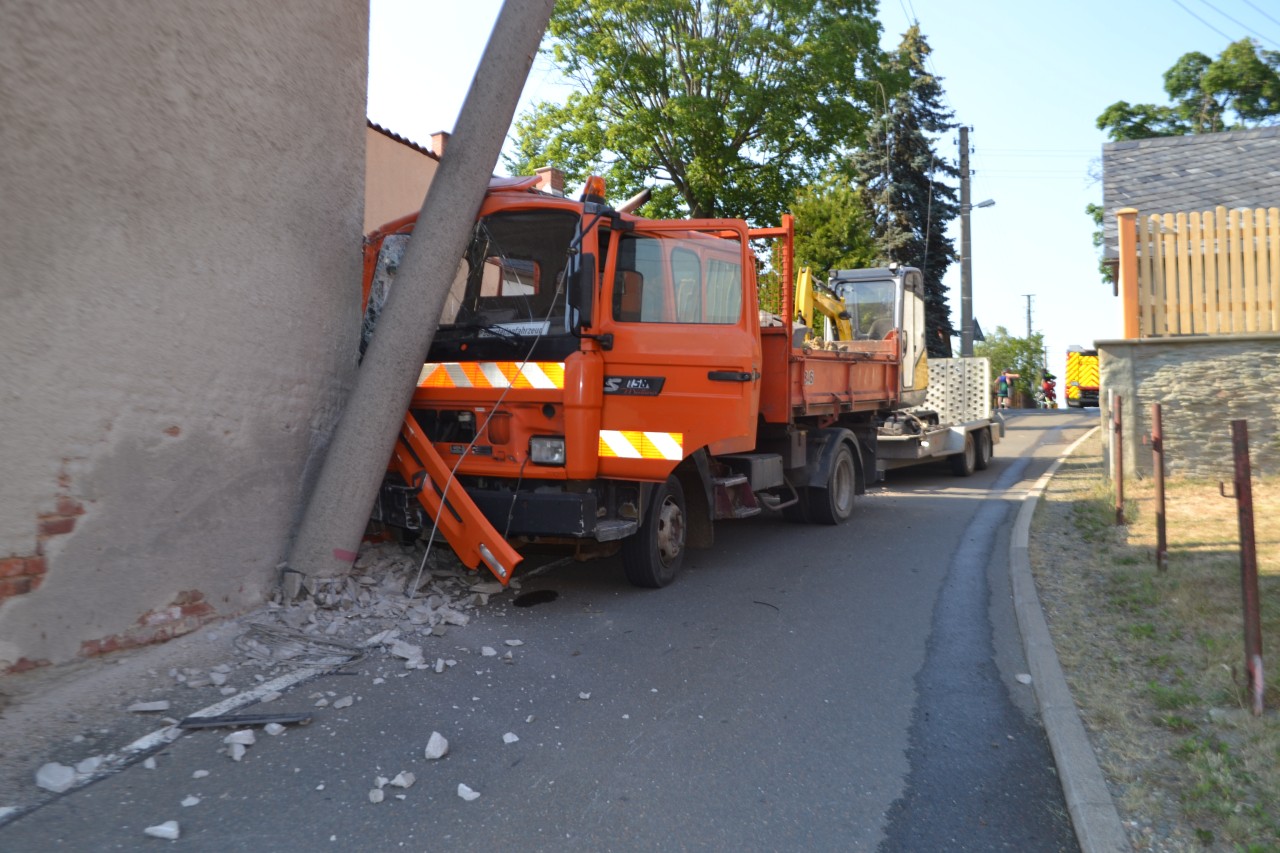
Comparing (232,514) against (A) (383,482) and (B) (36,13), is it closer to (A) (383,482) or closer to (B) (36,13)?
(A) (383,482)

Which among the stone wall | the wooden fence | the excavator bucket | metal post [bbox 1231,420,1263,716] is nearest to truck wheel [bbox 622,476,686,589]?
the excavator bucket

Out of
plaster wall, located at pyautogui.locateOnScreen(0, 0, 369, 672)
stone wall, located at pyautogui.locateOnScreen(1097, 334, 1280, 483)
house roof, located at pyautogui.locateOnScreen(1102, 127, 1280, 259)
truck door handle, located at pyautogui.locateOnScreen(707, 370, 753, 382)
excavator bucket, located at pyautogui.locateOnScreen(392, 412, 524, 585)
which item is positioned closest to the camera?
plaster wall, located at pyautogui.locateOnScreen(0, 0, 369, 672)

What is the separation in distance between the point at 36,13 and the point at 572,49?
707 inches

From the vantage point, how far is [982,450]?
16.9 m

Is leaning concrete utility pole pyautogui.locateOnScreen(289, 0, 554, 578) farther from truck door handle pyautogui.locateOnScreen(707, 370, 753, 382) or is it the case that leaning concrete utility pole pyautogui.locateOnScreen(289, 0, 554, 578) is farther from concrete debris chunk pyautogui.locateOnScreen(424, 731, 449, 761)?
concrete debris chunk pyautogui.locateOnScreen(424, 731, 449, 761)

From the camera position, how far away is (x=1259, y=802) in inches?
140

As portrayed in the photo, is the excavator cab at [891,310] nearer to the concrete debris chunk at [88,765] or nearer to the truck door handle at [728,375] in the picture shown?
the truck door handle at [728,375]

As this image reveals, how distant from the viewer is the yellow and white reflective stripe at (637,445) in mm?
6648

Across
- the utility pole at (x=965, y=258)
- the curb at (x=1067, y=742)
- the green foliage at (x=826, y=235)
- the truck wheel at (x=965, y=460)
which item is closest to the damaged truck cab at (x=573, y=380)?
the curb at (x=1067, y=742)

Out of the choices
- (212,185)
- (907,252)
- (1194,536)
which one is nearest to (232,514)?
(212,185)

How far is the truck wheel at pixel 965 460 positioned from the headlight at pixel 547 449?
412 inches

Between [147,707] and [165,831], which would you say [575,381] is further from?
[165,831]

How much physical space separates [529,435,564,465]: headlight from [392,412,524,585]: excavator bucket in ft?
1.72

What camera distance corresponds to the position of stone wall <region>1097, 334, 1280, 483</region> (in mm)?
11047
